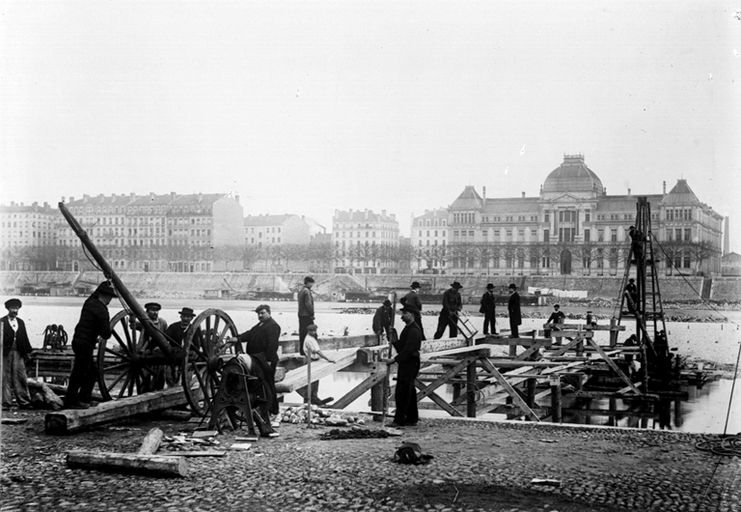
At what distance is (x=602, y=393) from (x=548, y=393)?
251 centimetres

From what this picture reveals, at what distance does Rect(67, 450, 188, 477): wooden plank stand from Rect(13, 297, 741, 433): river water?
10.9m

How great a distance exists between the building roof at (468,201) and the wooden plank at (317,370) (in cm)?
10484

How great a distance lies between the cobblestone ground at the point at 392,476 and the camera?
752cm

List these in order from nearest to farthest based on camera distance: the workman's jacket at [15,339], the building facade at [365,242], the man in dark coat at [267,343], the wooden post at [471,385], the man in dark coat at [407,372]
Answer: the man in dark coat at [267,343], the man in dark coat at [407,372], the workman's jacket at [15,339], the wooden post at [471,385], the building facade at [365,242]

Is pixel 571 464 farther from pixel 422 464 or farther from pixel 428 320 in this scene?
pixel 428 320

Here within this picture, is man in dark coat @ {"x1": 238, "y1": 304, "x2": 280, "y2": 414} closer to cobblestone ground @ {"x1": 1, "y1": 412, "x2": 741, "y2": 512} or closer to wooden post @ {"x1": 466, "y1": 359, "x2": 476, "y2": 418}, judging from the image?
cobblestone ground @ {"x1": 1, "y1": 412, "x2": 741, "y2": 512}

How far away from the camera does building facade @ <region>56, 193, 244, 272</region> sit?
105m

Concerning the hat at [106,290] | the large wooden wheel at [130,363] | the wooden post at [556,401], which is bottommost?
the wooden post at [556,401]

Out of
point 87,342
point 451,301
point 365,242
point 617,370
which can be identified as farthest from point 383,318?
point 365,242

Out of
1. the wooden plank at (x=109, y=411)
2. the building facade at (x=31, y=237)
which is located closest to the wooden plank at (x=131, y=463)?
the wooden plank at (x=109, y=411)

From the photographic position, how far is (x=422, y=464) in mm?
9086

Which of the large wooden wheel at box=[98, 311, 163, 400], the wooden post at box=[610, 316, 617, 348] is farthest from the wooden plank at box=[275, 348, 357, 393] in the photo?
the wooden post at box=[610, 316, 617, 348]

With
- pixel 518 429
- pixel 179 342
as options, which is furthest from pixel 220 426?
pixel 518 429

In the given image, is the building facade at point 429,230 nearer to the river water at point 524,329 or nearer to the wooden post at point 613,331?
the river water at point 524,329
